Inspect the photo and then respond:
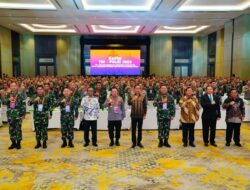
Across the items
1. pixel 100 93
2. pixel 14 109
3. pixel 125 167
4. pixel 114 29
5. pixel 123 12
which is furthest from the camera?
pixel 114 29

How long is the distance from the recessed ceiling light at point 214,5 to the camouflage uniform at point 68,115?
30.3 ft

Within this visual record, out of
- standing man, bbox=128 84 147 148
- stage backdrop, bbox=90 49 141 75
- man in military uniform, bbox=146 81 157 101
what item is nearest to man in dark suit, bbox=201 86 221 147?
standing man, bbox=128 84 147 148

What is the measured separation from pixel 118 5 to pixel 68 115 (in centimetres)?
976

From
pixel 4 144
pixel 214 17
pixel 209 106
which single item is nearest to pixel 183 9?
pixel 214 17

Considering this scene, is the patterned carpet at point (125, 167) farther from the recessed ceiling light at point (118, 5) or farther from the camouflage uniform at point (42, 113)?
the recessed ceiling light at point (118, 5)

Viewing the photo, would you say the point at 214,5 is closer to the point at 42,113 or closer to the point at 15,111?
the point at 42,113

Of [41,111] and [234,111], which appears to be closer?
[41,111]

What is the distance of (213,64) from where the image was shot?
25.3 m

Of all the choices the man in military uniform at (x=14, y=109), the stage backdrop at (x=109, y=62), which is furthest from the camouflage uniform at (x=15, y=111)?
the stage backdrop at (x=109, y=62)

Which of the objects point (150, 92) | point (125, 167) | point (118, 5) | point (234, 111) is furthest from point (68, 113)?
point (118, 5)

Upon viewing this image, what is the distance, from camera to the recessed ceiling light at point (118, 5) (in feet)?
46.9

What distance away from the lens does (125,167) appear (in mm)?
5566

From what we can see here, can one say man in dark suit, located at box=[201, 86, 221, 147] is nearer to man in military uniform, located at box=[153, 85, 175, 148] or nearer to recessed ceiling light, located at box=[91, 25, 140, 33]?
man in military uniform, located at box=[153, 85, 175, 148]

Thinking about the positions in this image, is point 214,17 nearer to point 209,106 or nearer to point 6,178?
point 209,106
